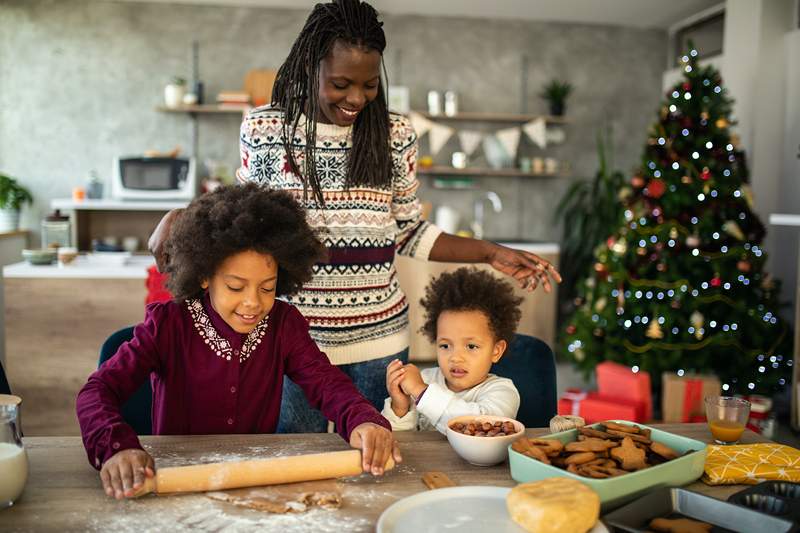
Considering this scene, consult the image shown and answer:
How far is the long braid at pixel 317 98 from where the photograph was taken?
4.97 ft

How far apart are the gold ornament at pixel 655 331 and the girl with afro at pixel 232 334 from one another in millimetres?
2929

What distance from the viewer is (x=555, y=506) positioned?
35.1 inches

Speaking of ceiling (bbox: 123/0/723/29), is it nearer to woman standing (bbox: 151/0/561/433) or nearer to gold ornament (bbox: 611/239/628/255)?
gold ornament (bbox: 611/239/628/255)

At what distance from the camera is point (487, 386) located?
5.12 ft

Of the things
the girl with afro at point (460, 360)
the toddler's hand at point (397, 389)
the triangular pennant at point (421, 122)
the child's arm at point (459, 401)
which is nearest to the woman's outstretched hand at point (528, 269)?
the girl with afro at point (460, 360)

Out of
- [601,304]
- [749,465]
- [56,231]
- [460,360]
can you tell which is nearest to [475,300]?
[460,360]

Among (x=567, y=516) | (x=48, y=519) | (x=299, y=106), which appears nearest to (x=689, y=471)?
(x=567, y=516)

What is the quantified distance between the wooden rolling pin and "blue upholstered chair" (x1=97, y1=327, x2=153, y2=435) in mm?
578

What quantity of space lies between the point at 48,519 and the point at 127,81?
5.41m

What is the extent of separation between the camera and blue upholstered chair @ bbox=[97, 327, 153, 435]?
157 centimetres

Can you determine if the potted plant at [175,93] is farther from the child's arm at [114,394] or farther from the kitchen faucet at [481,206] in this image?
the child's arm at [114,394]

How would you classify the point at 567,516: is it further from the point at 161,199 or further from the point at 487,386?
the point at 161,199

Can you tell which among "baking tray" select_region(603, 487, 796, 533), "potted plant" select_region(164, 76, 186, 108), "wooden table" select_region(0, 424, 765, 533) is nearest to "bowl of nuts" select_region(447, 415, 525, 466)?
"wooden table" select_region(0, 424, 765, 533)

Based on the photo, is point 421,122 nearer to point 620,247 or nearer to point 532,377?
point 620,247
